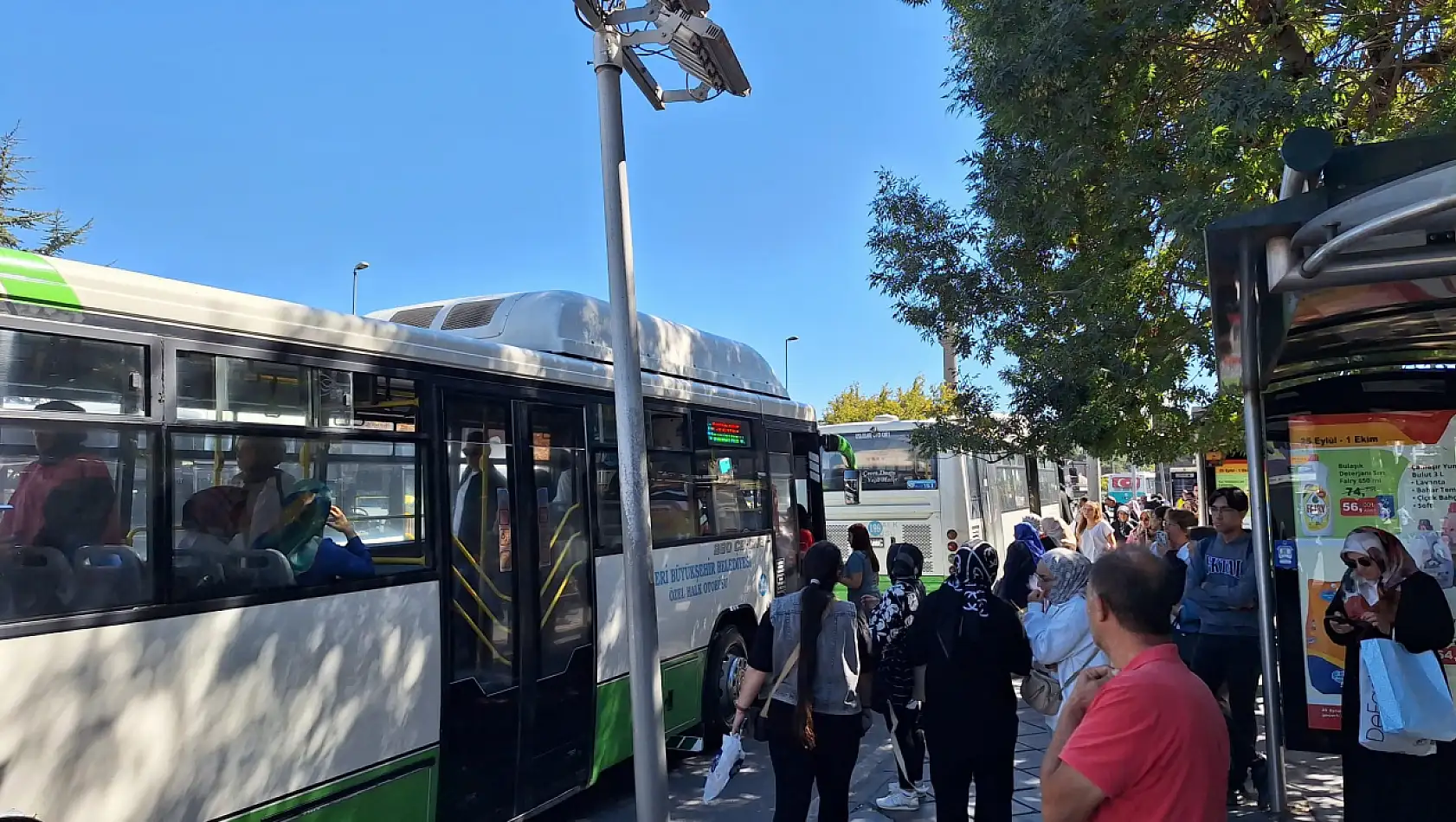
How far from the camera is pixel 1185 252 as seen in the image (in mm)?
7004

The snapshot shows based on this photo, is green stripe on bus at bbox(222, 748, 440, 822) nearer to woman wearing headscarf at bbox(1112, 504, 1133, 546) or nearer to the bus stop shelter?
the bus stop shelter

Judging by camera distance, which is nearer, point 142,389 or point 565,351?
point 142,389

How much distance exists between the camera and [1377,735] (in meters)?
4.60

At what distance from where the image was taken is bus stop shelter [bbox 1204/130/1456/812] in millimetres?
3215

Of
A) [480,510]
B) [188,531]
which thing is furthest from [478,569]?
[188,531]

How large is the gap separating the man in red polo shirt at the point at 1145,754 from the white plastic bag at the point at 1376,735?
299cm

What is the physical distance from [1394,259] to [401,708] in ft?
15.1

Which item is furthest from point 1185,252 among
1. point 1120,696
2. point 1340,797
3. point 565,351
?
point 1120,696

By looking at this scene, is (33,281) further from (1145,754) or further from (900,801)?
(900,801)

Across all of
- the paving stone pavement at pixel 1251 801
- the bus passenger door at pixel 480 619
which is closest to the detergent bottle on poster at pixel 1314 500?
the paving stone pavement at pixel 1251 801

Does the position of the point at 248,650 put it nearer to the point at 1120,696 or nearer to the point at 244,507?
the point at 244,507

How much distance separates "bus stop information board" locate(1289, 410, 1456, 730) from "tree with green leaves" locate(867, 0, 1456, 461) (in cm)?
171

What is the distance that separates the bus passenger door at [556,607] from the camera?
5742mm

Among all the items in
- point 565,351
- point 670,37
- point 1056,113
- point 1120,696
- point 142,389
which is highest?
point 1056,113
